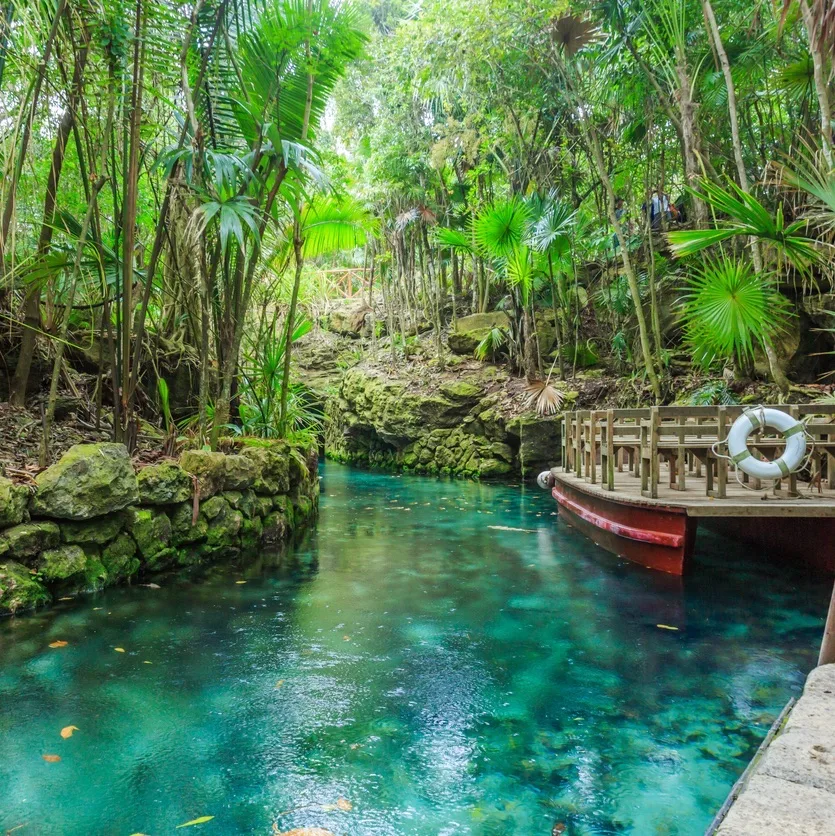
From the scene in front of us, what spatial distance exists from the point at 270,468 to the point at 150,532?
1823 millimetres

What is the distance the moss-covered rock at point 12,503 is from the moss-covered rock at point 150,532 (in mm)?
875

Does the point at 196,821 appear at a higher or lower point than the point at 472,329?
lower

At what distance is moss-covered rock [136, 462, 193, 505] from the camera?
5871 millimetres

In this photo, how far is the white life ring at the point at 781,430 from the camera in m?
5.46

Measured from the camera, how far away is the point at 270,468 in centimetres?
756

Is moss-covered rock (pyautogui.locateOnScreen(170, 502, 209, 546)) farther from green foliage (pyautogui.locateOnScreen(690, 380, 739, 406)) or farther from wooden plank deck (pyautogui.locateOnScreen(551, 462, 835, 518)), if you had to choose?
green foliage (pyautogui.locateOnScreen(690, 380, 739, 406))

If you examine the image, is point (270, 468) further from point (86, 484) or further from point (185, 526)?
point (86, 484)

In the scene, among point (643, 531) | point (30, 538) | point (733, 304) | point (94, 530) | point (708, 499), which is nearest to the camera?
point (30, 538)

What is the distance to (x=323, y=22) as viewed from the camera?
22.8 ft

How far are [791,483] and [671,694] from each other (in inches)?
111

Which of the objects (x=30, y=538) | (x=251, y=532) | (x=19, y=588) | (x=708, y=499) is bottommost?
(x=19, y=588)

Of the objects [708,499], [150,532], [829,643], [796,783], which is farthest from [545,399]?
[796,783]

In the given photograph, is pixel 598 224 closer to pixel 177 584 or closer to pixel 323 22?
pixel 323 22

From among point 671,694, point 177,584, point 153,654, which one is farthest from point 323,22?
point 671,694
